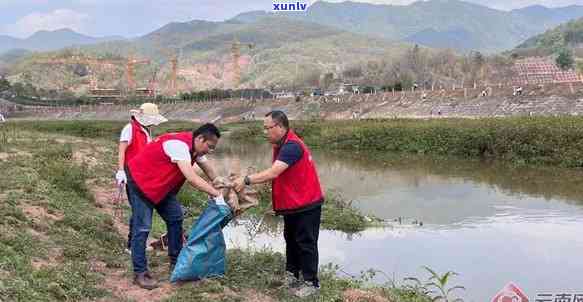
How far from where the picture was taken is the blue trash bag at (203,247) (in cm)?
620

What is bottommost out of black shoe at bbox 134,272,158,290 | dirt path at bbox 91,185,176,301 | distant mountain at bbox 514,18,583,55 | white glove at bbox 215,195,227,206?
dirt path at bbox 91,185,176,301

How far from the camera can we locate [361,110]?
5072 cm

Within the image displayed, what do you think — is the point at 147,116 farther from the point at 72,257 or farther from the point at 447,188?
the point at 447,188

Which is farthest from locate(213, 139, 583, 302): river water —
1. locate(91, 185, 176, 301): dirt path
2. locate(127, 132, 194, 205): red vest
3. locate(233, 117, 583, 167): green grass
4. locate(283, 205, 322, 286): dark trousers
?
locate(127, 132, 194, 205): red vest

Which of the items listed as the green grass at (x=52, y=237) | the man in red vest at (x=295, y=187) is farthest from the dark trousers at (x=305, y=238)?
the green grass at (x=52, y=237)

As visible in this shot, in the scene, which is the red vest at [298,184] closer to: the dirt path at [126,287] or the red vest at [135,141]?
the dirt path at [126,287]

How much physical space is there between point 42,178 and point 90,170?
3549mm

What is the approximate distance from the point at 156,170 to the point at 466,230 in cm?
764

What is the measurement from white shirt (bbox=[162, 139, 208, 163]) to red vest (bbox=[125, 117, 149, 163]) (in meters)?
1.64

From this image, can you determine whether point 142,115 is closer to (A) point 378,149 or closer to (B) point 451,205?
(B) point 451,205

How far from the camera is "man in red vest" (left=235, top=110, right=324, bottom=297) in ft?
19.7

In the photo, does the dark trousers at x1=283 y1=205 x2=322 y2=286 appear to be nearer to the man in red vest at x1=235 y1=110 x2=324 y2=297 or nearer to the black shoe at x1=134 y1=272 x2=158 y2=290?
the man in red vest at x1=235 y1=110 x2=324 y2=297

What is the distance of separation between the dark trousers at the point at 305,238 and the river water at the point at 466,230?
2.28m

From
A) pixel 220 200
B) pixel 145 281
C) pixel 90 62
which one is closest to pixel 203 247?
pixel 220 200
